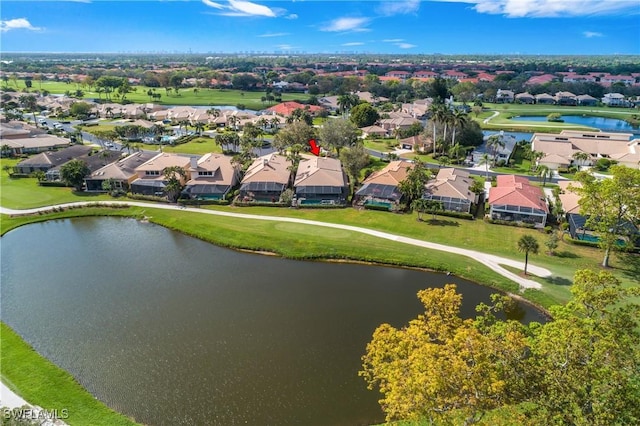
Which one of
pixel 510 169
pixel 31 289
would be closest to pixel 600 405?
pixel 31 289

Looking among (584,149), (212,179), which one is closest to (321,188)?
(212,179)

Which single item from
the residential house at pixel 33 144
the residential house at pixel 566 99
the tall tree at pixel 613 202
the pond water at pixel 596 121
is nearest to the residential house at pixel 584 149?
the pond water at pixel 596 121

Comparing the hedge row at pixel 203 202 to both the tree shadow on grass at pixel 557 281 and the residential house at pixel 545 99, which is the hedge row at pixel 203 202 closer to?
the tree shadow on grass at pixel 557 281

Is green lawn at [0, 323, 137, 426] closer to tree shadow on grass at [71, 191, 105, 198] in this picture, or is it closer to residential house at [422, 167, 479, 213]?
tree shadow on grass at [71, 191, 105, 198]

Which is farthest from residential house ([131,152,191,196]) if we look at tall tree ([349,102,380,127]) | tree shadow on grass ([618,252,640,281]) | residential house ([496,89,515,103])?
residential house ([496,89,515,103])

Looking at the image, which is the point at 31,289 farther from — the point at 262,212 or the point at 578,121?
the point at 578,121

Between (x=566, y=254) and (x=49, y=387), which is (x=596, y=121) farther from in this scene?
(x=49, y=387)
